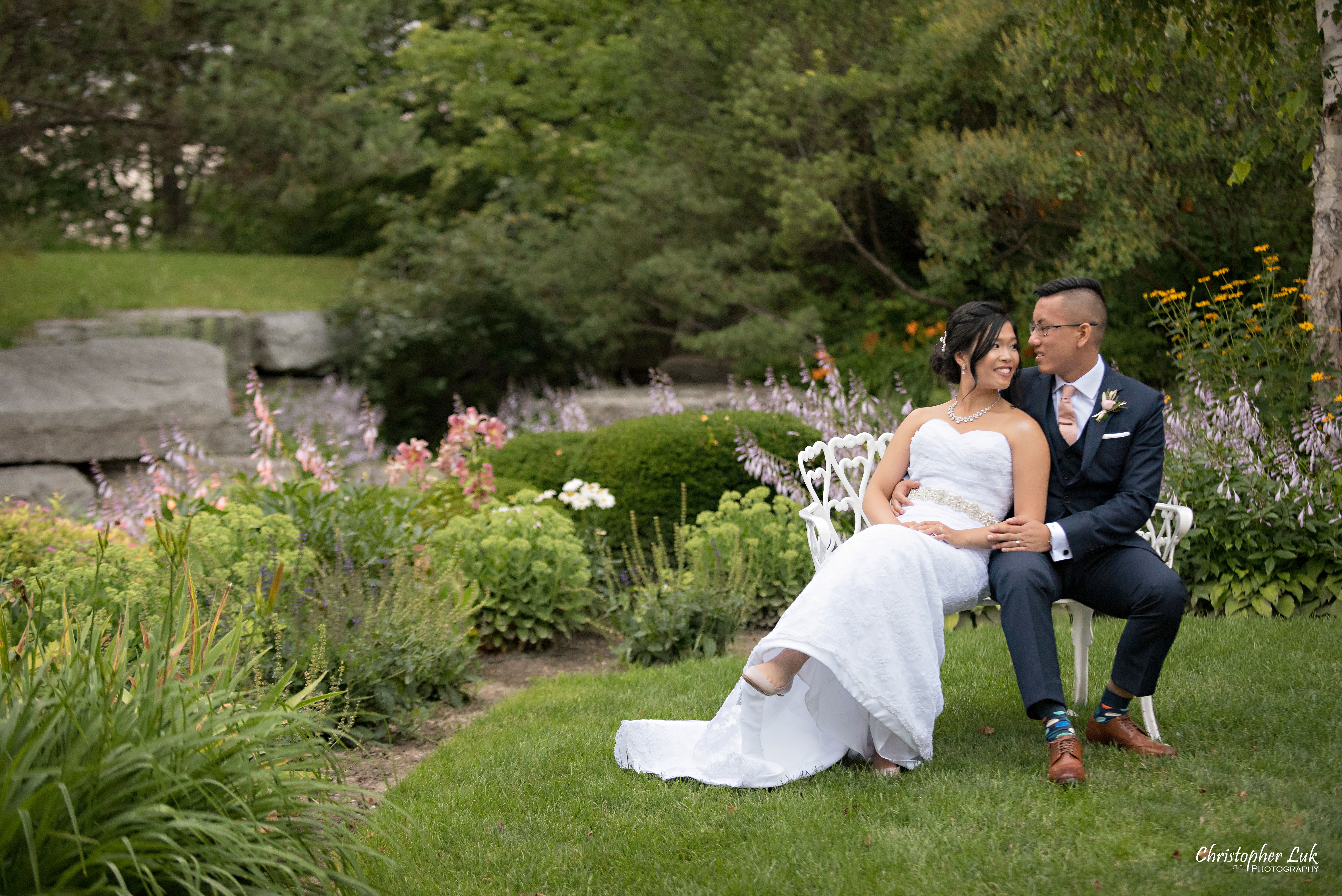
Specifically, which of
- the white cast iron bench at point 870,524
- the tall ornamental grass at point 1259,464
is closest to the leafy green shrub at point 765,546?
the white cast iron bench at point 870,524

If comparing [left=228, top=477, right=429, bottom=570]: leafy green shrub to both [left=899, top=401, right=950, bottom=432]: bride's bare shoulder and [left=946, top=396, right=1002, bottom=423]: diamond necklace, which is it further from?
[left=946, top=396, right=1002, bottom=423]: diamond necklace

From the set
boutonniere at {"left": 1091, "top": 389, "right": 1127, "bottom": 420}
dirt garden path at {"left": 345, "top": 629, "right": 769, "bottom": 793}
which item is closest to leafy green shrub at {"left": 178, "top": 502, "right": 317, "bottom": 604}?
dirt garden path at {"left": 345, "top": 629, "right": 769, "bottom": 793}

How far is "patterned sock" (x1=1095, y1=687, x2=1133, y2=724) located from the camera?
10.1 ft

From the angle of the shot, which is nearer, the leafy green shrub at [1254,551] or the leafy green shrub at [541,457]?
the leafy green shrub at [1254,551]

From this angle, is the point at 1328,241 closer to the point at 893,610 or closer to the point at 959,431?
the point at 959,431

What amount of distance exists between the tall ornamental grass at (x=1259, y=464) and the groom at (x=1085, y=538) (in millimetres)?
1534

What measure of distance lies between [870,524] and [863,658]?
72 cm

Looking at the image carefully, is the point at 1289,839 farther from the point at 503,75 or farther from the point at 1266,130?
the point at 503,75

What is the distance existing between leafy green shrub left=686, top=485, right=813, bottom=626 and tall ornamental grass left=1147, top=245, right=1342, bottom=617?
6.32ft

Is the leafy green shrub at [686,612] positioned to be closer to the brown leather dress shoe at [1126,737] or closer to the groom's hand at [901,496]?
the groom's hand at [901,496]

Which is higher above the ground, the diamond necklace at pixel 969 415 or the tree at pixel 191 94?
the tree at pixel 191 94

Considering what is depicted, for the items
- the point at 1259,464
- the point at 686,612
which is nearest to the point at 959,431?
the point at 686,612

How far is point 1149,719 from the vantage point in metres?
3.06

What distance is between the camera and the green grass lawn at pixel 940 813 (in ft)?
7.75
